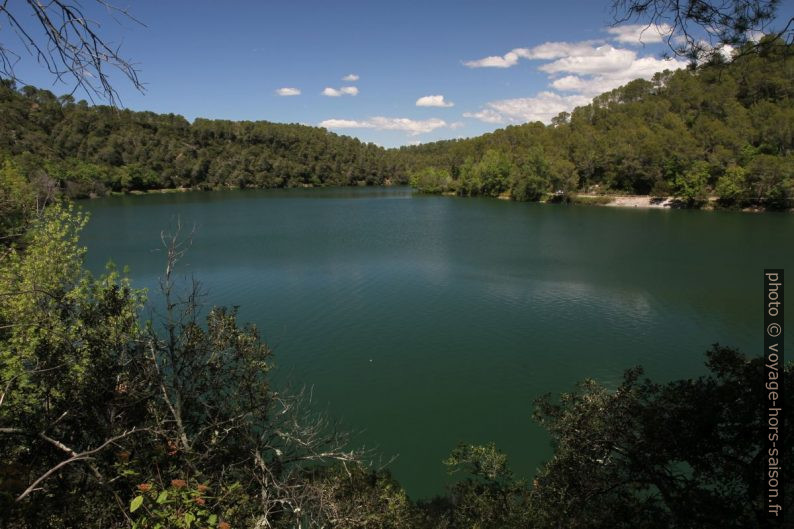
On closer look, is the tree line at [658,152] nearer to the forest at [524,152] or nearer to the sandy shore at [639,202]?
the forest at [524,152]

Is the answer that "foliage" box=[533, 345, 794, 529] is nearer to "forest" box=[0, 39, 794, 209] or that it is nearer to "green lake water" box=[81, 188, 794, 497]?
"forest" box=[0, 39, 794, 209]

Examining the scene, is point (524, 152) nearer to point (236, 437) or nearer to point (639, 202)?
point (639, 202)

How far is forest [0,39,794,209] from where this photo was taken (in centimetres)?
5494

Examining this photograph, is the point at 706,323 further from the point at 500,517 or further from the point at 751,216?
the point at 751,216

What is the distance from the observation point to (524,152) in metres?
92.8

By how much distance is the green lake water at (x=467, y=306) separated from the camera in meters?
14.6

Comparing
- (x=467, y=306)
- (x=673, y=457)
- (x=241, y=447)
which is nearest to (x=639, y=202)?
(x=467, y=306)

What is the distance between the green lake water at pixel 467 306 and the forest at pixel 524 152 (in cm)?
1065

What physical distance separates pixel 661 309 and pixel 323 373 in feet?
56.5

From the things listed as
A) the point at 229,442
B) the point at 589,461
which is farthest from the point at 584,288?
the point at 229,442

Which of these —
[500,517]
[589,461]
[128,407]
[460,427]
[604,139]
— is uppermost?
[604,139]

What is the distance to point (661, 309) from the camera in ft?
75.2

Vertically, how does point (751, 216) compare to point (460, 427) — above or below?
above

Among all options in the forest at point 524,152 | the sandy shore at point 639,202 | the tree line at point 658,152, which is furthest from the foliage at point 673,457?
the sandy shore at point 639,202
